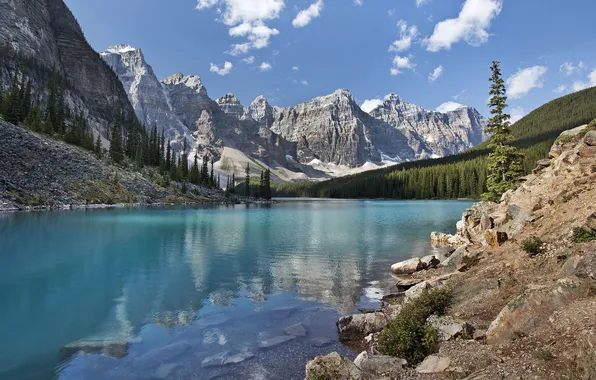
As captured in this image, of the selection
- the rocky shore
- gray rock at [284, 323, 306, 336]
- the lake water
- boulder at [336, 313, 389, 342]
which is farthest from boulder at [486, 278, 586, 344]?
gray rock at [284, 323, 306, 336]

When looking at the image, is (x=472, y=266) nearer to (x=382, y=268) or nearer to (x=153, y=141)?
(x=382, y=268)

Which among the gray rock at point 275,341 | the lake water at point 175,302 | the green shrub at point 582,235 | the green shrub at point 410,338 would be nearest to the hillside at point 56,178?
the lake water at point 175,302

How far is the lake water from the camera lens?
1227 centimetres

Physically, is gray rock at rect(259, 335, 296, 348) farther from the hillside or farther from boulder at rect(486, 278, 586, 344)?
the hillside

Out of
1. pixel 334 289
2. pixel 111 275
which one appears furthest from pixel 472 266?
pixel 111 275

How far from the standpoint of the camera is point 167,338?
46.9 feet

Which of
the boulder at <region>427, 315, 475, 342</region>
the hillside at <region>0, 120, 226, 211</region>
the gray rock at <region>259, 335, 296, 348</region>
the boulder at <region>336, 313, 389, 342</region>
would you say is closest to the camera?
the boulder at <region>427, 315, 475, 342</region>

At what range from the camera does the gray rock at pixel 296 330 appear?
14883 millimetres

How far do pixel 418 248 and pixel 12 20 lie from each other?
218104mm

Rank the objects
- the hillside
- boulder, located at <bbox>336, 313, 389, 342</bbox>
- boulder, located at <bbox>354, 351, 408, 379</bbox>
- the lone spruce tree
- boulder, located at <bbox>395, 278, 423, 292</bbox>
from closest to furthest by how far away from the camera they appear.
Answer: boulder, located at <bbox>354, 351, 408, 379</bbox> → boulder, located at <bbox>336, 313, 389, 342</bbox> → boulder, located at <bbox>395, 278, 423, 292</bbox> → the lone spruce tree → the hillside

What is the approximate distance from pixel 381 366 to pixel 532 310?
454cm

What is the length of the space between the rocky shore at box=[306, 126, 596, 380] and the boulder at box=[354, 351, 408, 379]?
0.03m

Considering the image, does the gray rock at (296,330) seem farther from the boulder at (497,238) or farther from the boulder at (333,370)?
the boulder at (497,238)

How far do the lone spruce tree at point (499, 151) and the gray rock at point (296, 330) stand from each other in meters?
30.1
